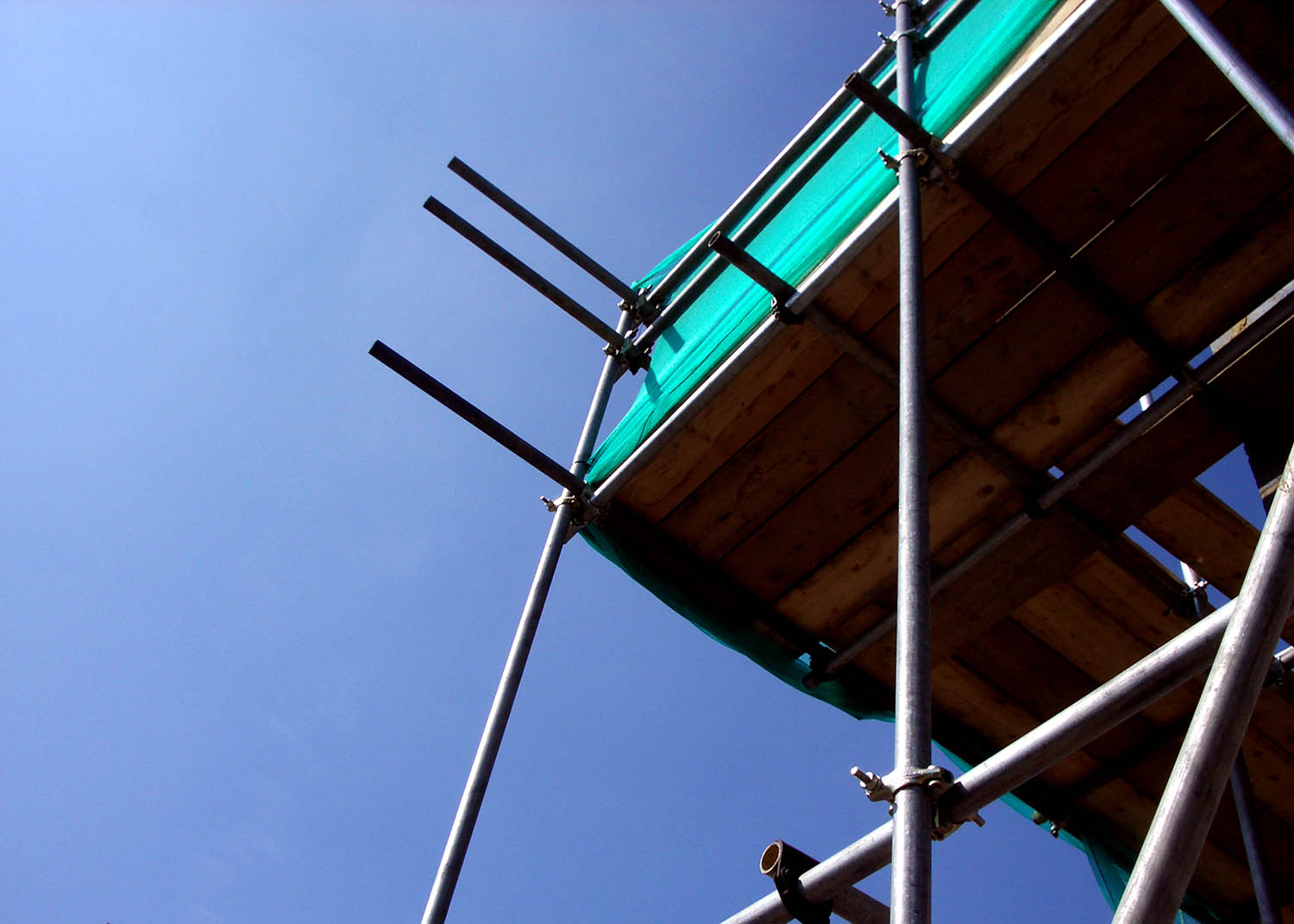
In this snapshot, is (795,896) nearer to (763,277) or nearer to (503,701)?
(503,701)

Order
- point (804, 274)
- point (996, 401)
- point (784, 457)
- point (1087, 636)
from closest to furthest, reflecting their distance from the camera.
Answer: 1. point (804, 274)
2. point (996, 401)
3. point (784, 457)
4. point (1087, 636)

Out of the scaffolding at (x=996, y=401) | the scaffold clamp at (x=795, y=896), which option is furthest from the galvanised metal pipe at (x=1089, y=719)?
the scaffolding at (x=996, y=401)

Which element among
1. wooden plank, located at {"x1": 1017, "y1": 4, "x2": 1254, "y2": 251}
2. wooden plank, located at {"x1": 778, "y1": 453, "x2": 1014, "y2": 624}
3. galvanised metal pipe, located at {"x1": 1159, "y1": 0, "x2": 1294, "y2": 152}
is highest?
wooden plank, located at {"x1": 1017, "y1": 4, "x2": 1254, "y2": 251}

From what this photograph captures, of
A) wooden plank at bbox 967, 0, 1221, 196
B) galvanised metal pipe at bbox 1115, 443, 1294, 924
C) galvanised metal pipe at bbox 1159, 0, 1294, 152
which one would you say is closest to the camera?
galvanised metal pipe at bbox 1115, 443, 1294, 924

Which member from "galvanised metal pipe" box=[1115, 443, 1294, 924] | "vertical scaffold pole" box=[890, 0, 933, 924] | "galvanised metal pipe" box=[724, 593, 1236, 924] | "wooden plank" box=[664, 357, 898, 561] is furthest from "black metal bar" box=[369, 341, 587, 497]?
"galvanised metal pipe" box=[1115, 443, 1294, 924]

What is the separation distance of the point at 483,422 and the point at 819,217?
1584mm

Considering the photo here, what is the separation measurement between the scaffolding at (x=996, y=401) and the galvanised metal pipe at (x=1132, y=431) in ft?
0.04

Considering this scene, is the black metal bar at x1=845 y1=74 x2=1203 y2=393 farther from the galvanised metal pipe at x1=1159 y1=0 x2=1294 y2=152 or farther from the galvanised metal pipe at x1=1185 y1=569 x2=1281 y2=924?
the galvanised metal pipe at x1=1185 y1=569 x2=1281 y2=924

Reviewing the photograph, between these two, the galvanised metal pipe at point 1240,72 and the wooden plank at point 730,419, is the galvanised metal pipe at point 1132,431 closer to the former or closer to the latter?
the wooden plank at point 730,419

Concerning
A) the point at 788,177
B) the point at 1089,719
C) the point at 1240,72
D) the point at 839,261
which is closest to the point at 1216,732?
the point at 1089,719

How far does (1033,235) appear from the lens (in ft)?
14.1

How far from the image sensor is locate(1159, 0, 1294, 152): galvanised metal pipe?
8.55 ft

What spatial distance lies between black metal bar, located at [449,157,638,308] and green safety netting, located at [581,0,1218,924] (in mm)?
741

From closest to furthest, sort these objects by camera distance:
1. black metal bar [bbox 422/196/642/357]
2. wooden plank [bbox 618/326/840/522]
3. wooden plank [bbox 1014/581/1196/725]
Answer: wooden plank [bbox 618/326/840/522] → wooden plank [bbox 1014/581/1196/725] → black metal bar [bbox 422/196/642/357]
